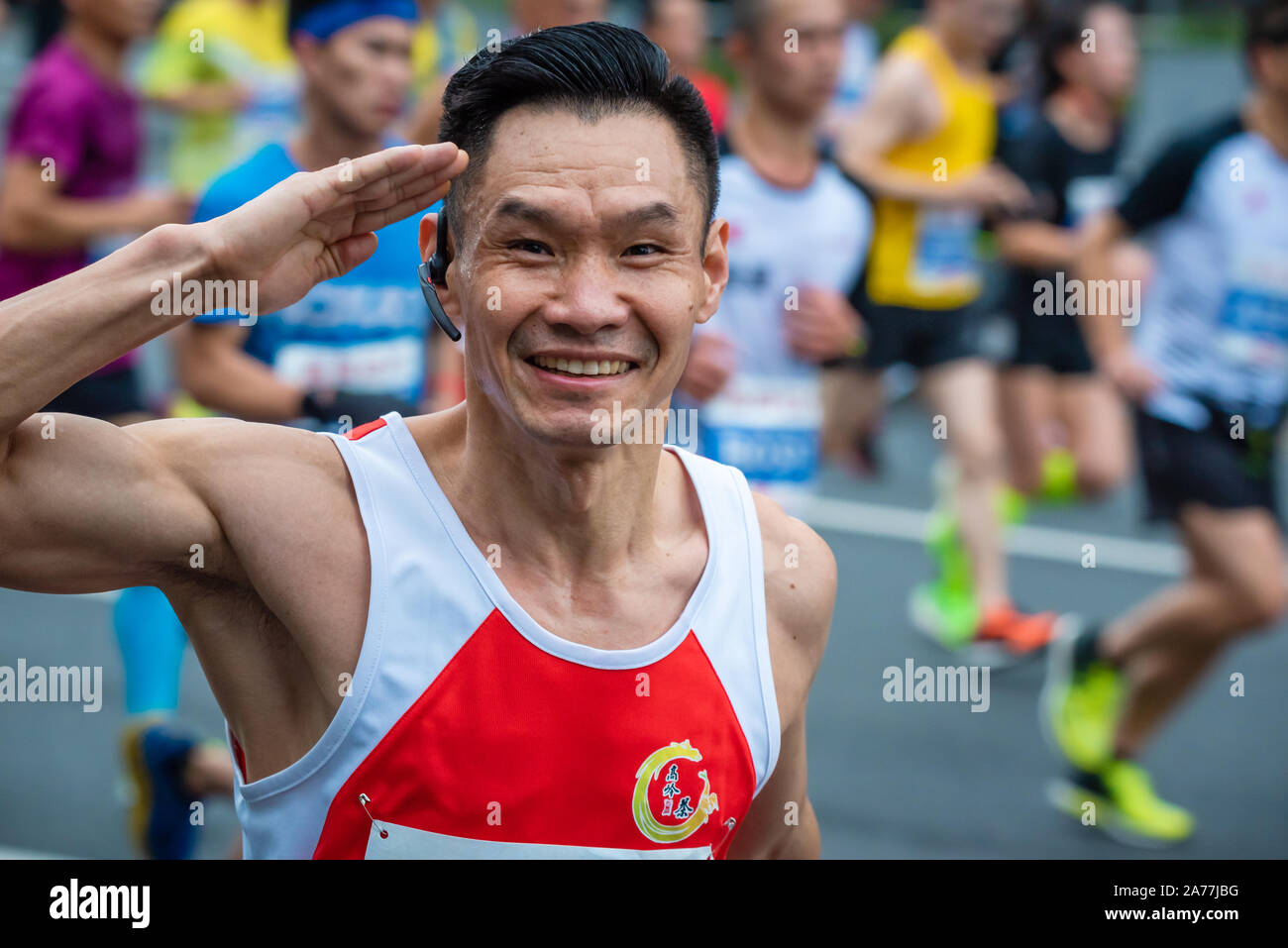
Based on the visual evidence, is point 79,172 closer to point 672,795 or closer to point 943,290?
point 943,290

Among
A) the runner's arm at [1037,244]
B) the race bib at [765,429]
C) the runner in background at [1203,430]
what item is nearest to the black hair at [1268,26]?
the runner in background at [1203,430]

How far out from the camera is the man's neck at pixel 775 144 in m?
5.50

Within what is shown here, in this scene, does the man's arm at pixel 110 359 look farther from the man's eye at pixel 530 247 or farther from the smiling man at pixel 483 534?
the man's eye at pixel 530 247

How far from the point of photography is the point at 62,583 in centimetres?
209

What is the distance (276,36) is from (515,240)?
740cm

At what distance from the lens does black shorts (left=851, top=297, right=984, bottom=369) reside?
704cm

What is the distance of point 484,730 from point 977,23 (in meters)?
5.97

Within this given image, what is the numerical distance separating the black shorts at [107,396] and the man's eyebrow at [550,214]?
3.50 metres

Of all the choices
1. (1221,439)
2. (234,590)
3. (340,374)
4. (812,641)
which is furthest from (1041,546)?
(234,590)

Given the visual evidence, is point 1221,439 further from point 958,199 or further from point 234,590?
point 234,590

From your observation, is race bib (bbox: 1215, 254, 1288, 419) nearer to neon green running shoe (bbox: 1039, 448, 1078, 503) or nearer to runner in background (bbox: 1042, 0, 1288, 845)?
runner in background (bbox: 1042, 0, 1288, 845)

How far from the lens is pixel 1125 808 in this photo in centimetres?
542

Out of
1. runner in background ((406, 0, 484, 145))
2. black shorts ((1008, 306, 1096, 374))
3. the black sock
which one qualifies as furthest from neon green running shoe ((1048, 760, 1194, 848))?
runner in background ((406, 0, 484, 145))

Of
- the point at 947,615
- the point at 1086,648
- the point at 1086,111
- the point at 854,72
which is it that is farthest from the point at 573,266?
the point at 854,72
